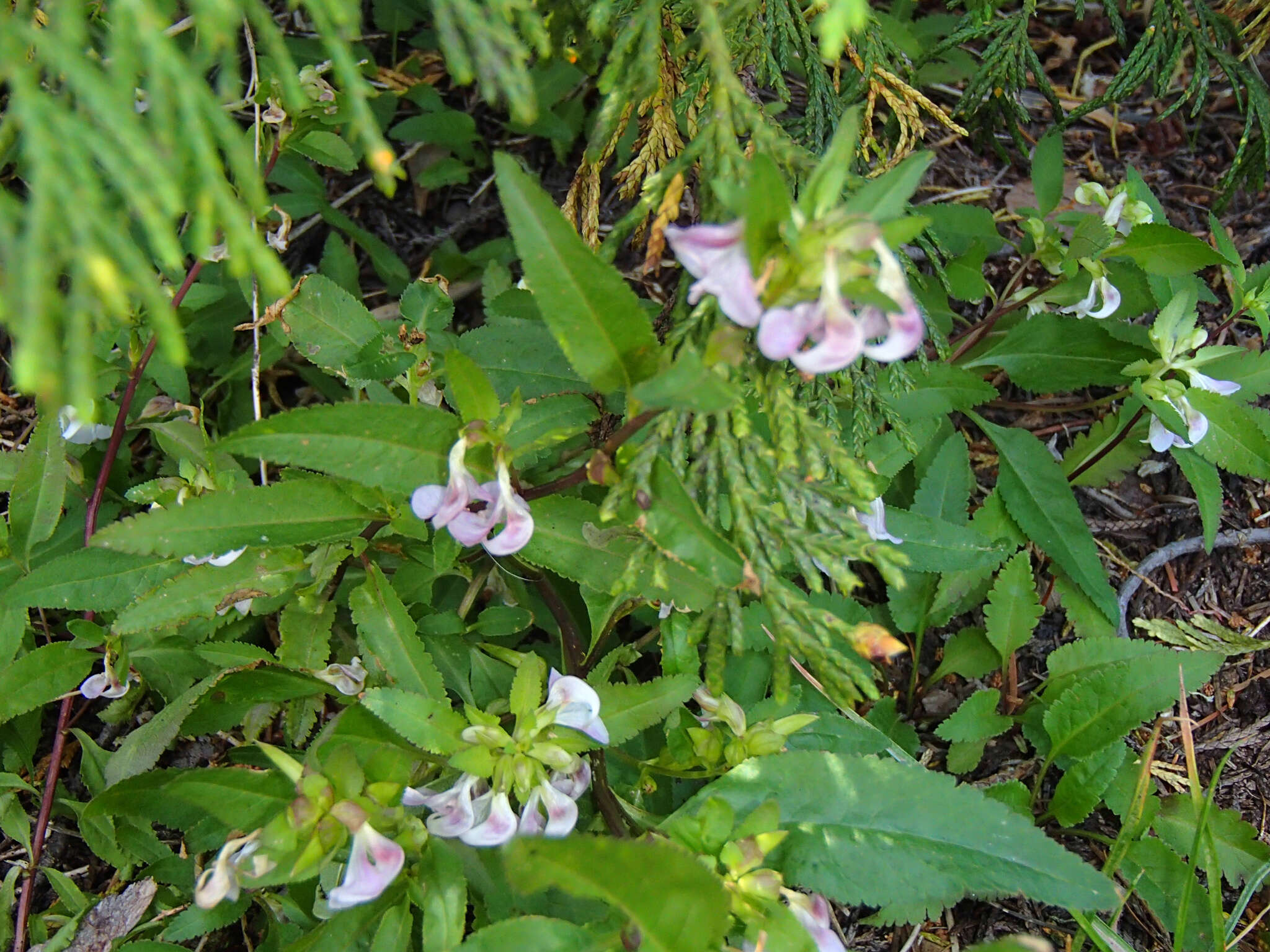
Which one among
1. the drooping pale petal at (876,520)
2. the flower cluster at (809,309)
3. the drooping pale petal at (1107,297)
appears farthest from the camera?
the drooping pale petal at (1107,297)

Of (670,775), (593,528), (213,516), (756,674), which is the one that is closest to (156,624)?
(213,516)

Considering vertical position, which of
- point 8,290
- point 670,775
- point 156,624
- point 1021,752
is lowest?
point 1021,752

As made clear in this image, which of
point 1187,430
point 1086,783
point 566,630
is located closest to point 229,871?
point 566,630

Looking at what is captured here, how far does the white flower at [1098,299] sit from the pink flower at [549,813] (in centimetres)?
194

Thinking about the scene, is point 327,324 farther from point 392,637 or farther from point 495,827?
point 495,827

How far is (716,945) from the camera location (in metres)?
1.55

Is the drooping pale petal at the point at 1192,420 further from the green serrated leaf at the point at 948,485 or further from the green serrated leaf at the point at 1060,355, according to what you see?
the green serrated leaf at the point at 948,485

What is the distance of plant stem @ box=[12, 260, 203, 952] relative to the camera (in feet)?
7.70

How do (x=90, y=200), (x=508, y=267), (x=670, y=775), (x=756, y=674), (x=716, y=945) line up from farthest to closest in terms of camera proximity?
1. (x=508, y=267)
2. (x=756, y=674)
3. (x=670, y=775)
4. (x=716, y=945)
5. (x=90, y=200)

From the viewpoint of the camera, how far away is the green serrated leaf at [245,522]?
70.3 inches

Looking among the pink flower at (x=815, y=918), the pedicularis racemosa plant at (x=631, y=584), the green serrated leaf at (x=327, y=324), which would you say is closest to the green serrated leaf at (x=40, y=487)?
the pedicularis racemosa plant at (x=631, y=584)

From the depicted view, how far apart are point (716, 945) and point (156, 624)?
1293 millimetres

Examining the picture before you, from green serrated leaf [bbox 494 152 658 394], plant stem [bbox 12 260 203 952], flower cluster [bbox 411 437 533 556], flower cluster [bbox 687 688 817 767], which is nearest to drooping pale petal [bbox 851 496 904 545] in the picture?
flower cluster [bbox 687 688 817 767]

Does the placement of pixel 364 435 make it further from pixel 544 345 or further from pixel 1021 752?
pixel 1021 752
